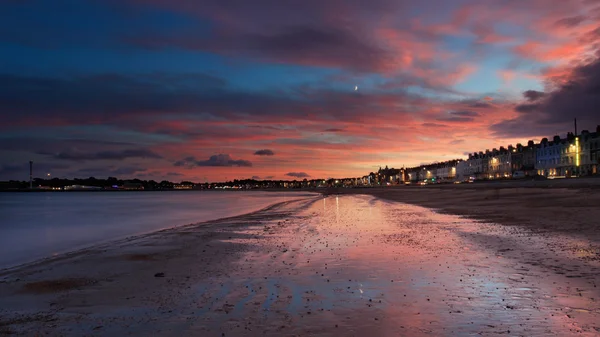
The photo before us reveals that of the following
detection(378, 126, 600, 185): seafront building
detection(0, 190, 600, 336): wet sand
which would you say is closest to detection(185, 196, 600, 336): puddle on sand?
detection(0, 190, 600, 336): wet sand

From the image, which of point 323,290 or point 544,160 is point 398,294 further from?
point 544,160

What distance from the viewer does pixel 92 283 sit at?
10.6 metres

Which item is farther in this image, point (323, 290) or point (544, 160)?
point (544, 160)

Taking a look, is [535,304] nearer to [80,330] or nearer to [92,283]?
[80,330]

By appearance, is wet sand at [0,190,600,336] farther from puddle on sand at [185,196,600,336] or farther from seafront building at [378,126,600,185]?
seafront building at [378,126,600,185]

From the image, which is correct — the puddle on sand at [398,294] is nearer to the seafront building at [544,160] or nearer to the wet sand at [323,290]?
the wet sand at [323,290]

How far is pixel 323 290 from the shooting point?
29.9 feet

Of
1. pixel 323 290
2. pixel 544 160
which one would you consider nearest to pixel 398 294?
pixel 323 290

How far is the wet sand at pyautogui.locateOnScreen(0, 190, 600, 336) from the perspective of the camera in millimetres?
6824

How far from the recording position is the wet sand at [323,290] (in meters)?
6.82

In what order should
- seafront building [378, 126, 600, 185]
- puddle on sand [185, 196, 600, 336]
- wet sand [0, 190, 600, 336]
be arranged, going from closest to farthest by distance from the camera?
1. puddle on sand [185, 196, 600, 336]
2. wet sand [0, 190, 600, 336]
3. seafront building [378, 126, 600, 185]

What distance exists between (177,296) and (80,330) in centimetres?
224

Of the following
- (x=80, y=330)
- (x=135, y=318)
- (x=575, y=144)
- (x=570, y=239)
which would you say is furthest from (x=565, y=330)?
(x=575, y=144)

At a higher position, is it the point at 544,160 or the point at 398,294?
the point at 544,160
